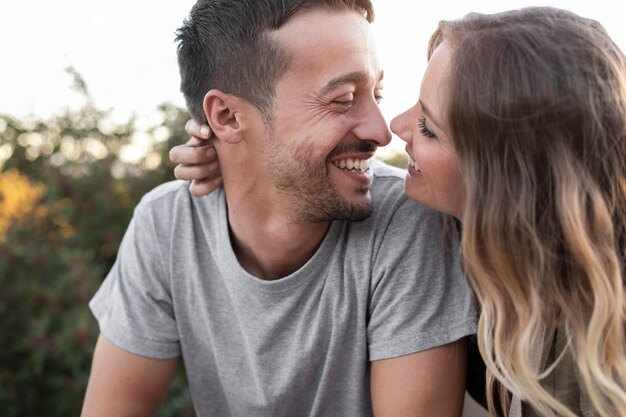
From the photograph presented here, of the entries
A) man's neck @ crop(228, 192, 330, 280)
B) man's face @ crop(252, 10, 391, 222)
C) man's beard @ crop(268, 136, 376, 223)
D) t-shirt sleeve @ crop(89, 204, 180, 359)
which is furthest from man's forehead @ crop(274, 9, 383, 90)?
t-shirt sleeve @ crop(89, 204, 180, 359)

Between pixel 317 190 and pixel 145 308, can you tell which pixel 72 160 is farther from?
pixel 317 190

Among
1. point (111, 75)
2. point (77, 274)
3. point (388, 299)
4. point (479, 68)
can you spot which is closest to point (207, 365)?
point (388, 299)

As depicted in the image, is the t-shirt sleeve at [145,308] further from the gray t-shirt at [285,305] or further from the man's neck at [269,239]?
the man's neck at [269,239]

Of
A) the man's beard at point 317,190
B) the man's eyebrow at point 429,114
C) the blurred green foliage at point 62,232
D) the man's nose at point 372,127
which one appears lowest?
the blurred green foliage at point 62,232

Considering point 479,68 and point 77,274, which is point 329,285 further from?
point 77,274

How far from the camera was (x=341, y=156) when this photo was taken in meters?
2.36

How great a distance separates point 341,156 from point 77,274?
4.81 feet

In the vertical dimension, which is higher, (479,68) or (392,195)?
(479,68)

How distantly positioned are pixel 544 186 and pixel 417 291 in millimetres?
495

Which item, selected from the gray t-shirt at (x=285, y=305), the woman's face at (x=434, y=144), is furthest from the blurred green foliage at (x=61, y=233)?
the woman's face at (x=434, y=144)

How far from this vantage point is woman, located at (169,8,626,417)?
6.05ft

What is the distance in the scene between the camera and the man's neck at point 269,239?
97.0 inches

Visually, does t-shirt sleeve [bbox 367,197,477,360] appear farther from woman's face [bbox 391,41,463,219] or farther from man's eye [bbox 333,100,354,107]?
man's eye [bbox 333,100,354,107]

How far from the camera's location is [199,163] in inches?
98.7
